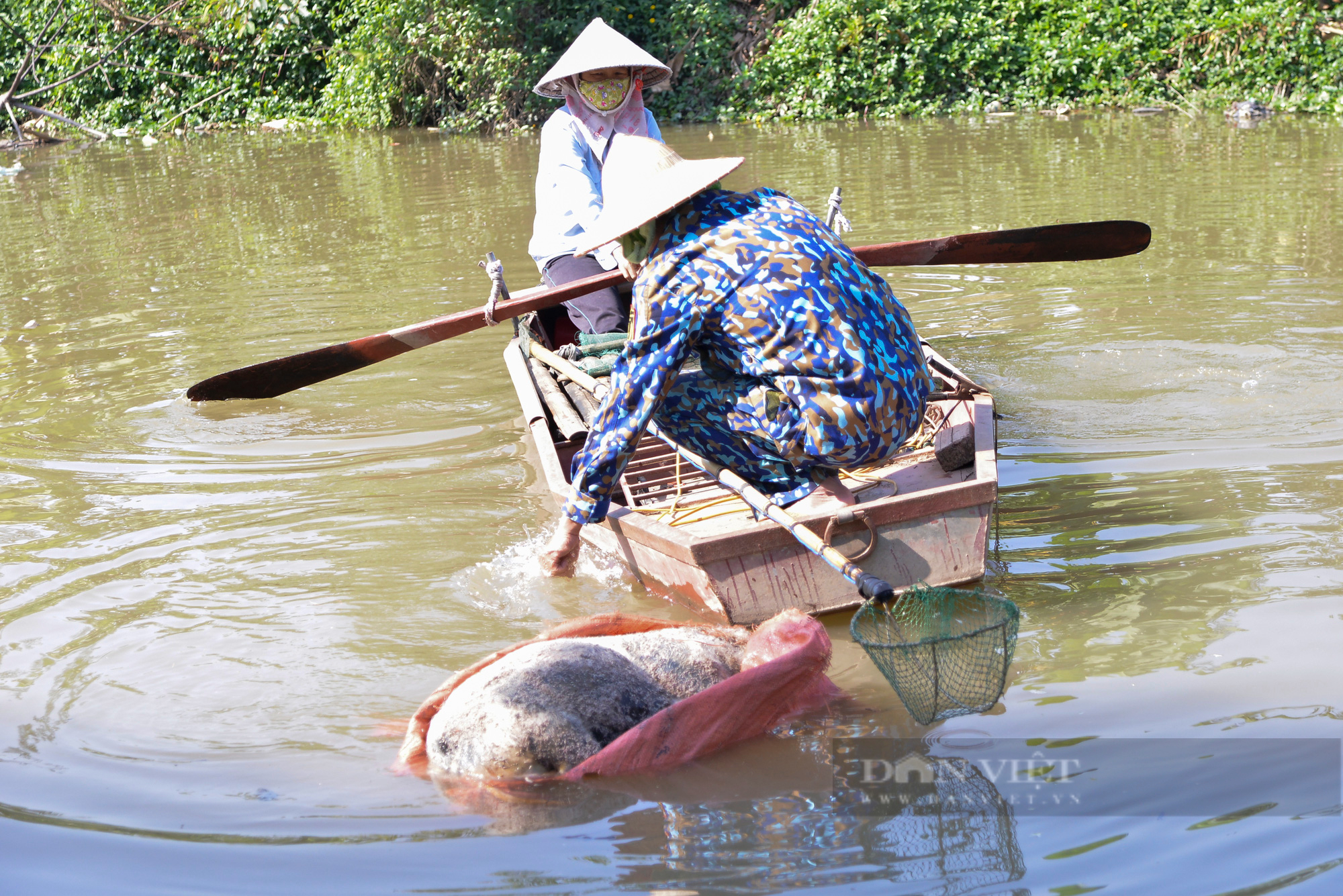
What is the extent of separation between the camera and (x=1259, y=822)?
2330 mm

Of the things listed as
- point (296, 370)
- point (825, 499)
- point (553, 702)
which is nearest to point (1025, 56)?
point (296, 370)

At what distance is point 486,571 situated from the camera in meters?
3.90

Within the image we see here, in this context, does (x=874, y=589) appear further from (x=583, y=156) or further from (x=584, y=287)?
(x=583, y=156)

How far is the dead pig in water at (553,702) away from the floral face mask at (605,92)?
293 centimetres

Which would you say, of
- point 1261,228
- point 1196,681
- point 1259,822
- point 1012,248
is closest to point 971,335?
point 1012,248

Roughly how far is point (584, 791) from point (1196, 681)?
1498 millimetres

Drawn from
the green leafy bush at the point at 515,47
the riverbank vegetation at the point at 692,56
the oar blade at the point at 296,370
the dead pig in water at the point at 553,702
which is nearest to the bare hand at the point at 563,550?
the dead pig in water at the point at 553,702

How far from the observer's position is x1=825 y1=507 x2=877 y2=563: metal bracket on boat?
3090 mm

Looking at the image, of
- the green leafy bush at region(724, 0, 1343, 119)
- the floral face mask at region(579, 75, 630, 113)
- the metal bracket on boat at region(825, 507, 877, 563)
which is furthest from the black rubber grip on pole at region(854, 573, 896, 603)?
the green leafy bush at region(724, 0, 1343, 119)

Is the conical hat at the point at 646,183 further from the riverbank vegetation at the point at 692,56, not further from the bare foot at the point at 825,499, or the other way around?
the riverbank vegetation at the point at 692,56

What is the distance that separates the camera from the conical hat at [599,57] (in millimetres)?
4879

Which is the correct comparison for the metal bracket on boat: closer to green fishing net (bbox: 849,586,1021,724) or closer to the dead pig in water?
green fishing net (bbox: 849,586,1021,724)

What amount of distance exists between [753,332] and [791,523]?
0.51 m

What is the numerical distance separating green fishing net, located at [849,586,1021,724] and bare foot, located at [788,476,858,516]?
0.38m
